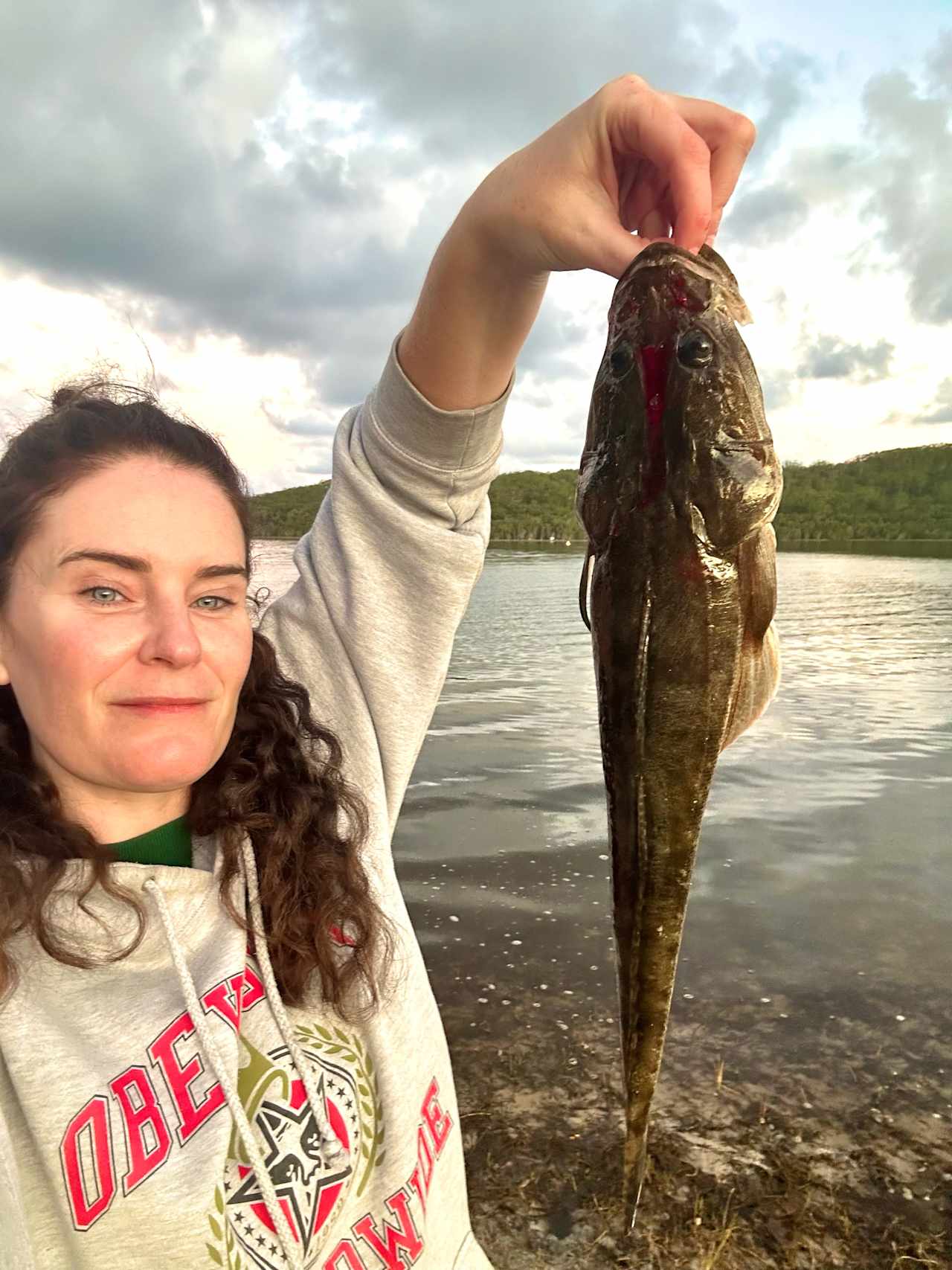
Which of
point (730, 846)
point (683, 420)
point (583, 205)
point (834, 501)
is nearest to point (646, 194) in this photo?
point (583, 205)

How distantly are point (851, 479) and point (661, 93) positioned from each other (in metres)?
38.0

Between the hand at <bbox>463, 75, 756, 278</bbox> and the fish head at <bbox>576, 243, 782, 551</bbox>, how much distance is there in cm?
10

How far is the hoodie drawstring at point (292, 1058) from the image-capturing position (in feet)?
5.90

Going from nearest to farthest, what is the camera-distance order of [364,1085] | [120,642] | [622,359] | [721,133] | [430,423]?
[721,133]
[622,359]
[120,642]
[364,1085]
[430,423]

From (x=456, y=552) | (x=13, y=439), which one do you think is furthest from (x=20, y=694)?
(x=456, y=552)

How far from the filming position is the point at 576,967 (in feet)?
17.4

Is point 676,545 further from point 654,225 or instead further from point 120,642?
point 120,642

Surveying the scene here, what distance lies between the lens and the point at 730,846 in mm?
7145

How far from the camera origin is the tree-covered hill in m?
29.0

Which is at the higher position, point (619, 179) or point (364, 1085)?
point (619, 179)

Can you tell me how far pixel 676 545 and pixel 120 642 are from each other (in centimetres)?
120

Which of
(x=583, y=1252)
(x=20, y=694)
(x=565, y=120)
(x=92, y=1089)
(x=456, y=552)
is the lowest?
(x=583, y=1252)

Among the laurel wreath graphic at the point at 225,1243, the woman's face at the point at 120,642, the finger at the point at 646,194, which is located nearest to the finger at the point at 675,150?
the finger at the point at 646,194

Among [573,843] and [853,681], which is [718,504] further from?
[853,681]
